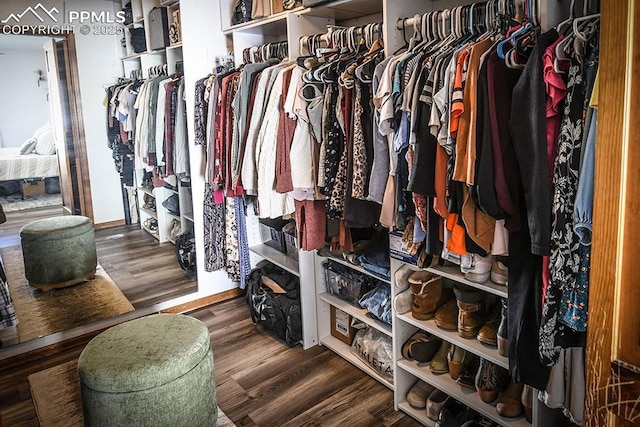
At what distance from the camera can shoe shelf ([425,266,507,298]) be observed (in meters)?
1.72

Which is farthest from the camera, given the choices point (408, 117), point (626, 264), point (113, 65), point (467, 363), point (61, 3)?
point (113, 65)

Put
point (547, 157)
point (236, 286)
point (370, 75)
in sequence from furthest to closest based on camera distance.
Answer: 1. point (236, 286)
2. point (370, 75)
3. point (547, 157)

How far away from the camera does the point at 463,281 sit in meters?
1.83

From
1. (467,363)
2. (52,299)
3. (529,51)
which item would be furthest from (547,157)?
(52,299)

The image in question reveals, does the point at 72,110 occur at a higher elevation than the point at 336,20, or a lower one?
lower

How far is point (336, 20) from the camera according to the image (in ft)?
8.25

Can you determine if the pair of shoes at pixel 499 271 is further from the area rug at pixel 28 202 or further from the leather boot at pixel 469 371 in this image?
the area rug at pixel 28 202

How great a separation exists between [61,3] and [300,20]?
4.21ft

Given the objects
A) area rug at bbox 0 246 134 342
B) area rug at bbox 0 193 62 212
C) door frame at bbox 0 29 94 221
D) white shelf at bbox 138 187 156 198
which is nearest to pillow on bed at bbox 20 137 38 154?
door frame at bbox 0 29 94 221

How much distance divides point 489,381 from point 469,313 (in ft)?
0.85

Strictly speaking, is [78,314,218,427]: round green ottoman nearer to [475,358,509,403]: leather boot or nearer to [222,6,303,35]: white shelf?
[475,358,509,403]: leather boot

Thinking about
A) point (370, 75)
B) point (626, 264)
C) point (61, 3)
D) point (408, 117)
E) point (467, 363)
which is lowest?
point (467, 363)

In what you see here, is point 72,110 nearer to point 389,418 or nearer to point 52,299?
point 52,299

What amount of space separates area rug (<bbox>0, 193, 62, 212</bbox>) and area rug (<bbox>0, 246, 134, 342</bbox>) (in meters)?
0.22
